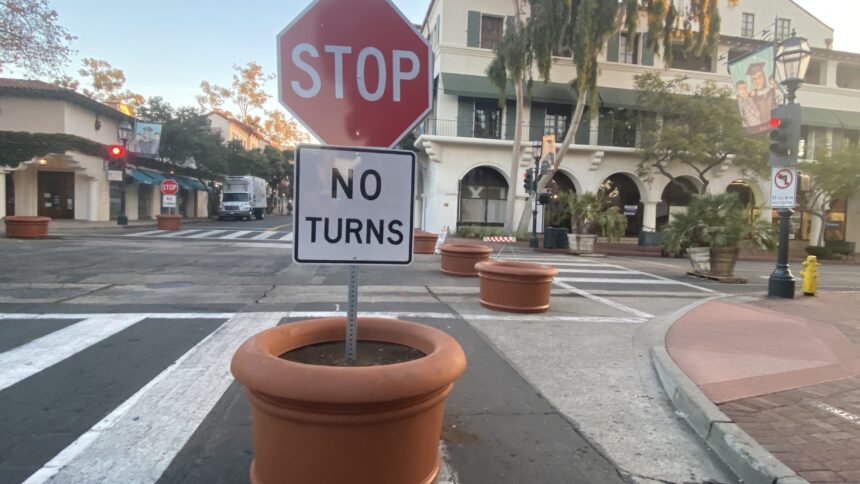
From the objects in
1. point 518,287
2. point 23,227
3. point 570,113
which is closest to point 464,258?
point 518,287

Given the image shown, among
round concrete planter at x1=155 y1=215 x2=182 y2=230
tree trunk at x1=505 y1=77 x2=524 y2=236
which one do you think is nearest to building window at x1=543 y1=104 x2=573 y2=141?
tree trunk at x1=505 y1=77 x2=524 y2=236

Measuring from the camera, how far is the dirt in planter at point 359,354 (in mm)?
3064

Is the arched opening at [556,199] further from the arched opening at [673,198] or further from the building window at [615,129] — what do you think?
the arched opening at [673,198]

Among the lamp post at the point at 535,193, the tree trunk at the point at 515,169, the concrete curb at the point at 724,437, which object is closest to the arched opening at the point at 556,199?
the lamp post at the point at 535,193

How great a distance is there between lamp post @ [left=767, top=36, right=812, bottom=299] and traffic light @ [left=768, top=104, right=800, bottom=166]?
0.02m

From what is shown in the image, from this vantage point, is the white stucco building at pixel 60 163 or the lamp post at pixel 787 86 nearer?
the lamp post at pixel 787 86

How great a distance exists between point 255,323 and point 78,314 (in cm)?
261

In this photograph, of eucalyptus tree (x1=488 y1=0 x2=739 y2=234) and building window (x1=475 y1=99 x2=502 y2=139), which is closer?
eucalyptus tree (x1=488 y1=0 x2=739 y2=234)

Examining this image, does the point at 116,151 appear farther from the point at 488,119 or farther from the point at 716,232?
the point at 716,232

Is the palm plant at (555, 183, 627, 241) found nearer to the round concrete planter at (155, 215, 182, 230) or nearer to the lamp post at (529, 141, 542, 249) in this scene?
the lamp post at (529, 141, 542, 249)

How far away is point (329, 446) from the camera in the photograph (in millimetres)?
2383

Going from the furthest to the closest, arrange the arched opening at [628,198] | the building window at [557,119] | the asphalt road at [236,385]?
the arched opening at [628,198] → the building window at [557,119] → the asphalt road at [236,385]

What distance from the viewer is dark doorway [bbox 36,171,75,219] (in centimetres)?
2880

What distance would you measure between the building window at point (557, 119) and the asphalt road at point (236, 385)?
19.9 metres
